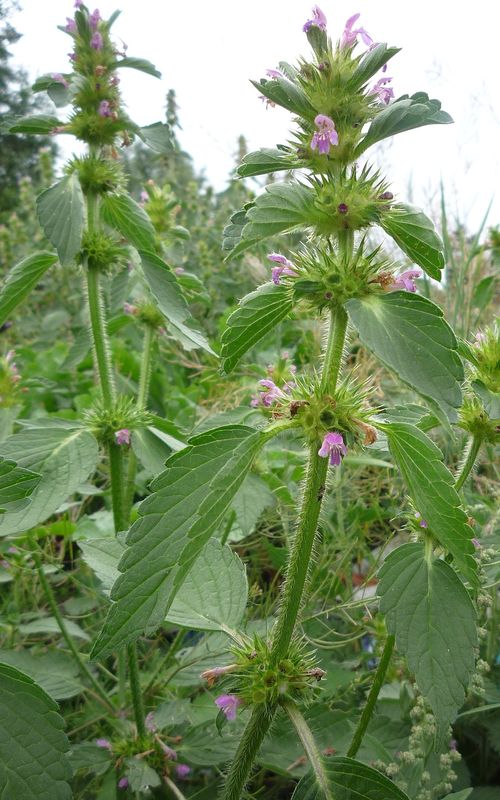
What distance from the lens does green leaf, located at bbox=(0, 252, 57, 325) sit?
58.3 inches

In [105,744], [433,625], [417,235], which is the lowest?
[105,744]

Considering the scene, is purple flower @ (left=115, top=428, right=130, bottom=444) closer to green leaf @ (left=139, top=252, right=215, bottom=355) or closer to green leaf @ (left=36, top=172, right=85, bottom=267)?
green leaf @ (left=139, top=252, right=215, bottom=355)

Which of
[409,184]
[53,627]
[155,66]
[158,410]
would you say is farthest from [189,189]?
[53,627]

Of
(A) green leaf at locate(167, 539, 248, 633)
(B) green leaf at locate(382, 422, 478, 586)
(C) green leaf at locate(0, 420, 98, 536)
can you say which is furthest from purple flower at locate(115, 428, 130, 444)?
(B) green leaf at locate(382, 422, 478, 586)

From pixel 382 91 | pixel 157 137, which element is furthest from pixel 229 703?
pixel 157 137

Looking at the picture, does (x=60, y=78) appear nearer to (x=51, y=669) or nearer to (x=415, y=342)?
(x=415, y=342)

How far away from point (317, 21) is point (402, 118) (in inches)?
10.7

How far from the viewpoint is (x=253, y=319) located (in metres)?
1.00

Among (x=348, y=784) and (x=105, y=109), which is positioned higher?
(x=105, y=109)

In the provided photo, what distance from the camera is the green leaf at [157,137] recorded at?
1.56 m

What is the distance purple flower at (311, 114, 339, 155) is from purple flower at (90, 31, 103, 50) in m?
0.91

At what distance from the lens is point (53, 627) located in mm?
1623

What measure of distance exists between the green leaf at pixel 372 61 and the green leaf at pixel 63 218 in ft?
2.16

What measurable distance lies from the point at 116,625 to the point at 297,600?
28 cm
